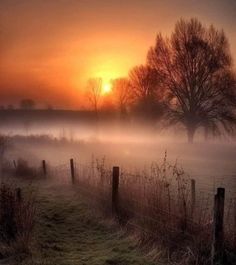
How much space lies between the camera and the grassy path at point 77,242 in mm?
7574

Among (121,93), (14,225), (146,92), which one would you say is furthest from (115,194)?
(121,93)

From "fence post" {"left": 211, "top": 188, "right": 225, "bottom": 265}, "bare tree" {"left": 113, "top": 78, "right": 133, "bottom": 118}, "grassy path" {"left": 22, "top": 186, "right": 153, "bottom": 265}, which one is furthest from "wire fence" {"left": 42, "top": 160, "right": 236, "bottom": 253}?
"bare tree" {"left": 113, "top": 78, "right": 133, "bottom": 118}

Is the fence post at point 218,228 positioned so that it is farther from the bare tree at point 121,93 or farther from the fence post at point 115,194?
the bare tree at point 121,93

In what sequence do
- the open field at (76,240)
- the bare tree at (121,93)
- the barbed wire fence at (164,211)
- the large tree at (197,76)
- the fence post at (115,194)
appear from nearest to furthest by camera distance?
1. the barbed wire fence at (164,211)
2. the open field at (76,240)
3. the fence post at (115,194)
4. the large tree at (197,76)
5. the bare tree at (121,93)

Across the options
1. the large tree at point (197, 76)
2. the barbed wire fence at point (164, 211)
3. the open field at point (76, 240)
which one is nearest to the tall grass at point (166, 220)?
the barbed wire fence at point (164, 211)

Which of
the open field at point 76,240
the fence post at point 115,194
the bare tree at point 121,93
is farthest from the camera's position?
the bare tree at point 121,93

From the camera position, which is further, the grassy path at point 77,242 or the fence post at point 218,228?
the grassy path at point 77,242

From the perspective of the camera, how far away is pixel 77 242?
8875mm

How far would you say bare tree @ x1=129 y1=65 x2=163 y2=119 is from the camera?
3647 centimetres

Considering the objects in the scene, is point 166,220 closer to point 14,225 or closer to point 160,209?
point 160,209

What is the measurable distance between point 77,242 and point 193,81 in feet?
92.2

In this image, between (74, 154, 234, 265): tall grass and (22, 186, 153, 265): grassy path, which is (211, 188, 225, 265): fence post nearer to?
(74, 154, 234, 265): tall grass

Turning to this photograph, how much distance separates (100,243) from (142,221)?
1175mm

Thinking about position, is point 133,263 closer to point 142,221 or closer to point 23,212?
point 142,221
